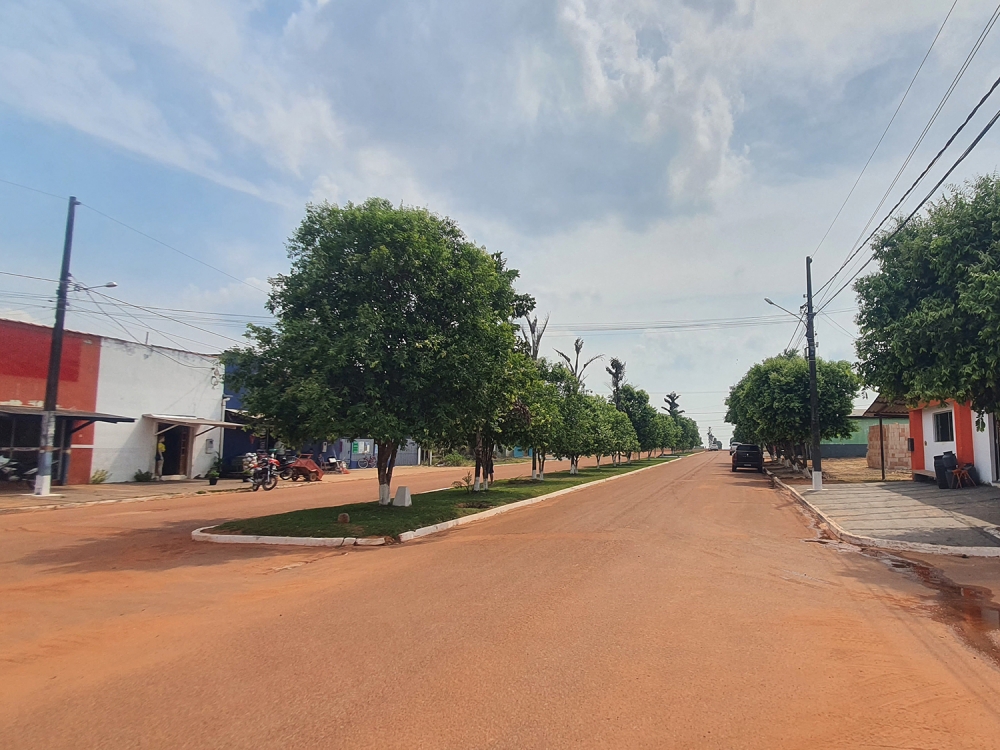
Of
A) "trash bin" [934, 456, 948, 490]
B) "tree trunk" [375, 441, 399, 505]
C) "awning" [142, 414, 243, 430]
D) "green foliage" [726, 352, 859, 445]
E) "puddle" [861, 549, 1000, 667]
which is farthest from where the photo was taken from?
"green foliage" [726, 352, 859, 445]

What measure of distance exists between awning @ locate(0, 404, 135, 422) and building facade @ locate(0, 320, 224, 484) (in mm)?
36

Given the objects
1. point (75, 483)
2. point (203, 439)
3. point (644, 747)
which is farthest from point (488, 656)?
point (203, 439)

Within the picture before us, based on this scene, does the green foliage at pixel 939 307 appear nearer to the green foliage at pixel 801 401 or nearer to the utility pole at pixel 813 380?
the utility pole at pixel 813 380

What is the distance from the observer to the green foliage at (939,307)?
1115cm

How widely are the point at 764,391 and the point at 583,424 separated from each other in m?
10.5

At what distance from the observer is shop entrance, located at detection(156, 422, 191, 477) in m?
31.9

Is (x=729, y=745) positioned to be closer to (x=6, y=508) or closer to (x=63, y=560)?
(x=63, y=560)

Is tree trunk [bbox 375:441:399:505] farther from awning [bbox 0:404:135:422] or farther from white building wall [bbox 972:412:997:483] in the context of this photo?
white building wall [bbox 972:412:997:483]

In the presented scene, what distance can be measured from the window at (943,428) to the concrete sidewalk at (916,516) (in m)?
2.31

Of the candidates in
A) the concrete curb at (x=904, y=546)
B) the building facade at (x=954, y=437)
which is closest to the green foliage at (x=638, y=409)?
the building facade at (x=954, y=437)

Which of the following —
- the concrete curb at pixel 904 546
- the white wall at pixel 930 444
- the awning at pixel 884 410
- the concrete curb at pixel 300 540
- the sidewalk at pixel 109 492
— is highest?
Result: the awning at pixel 884 410

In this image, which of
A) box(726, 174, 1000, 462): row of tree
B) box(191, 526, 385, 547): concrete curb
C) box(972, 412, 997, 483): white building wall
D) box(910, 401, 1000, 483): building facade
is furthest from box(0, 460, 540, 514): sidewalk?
box(972, 412, 997, 483): white building wall

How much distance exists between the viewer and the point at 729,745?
3992mm

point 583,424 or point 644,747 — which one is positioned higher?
point 583,424
